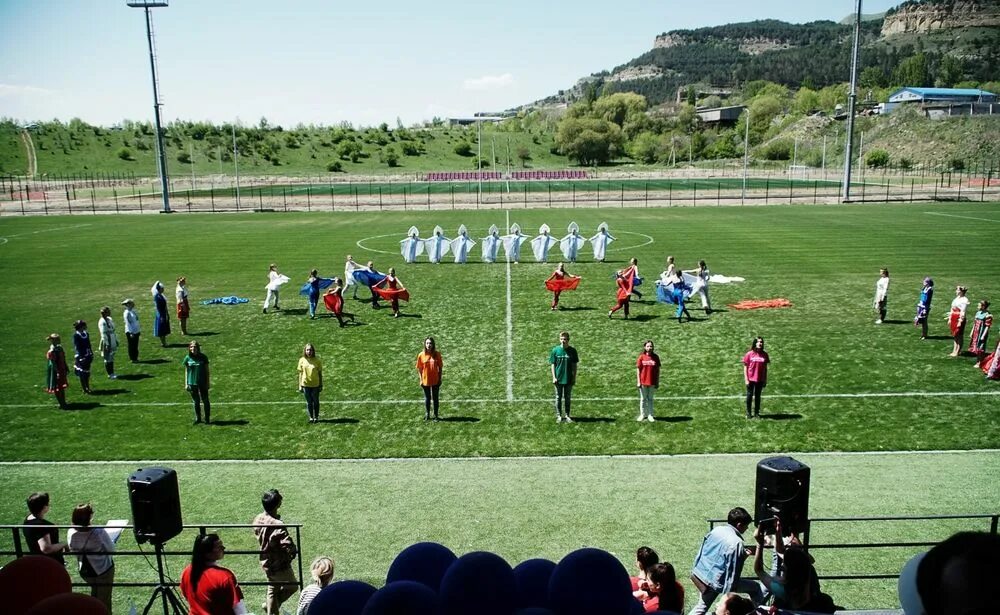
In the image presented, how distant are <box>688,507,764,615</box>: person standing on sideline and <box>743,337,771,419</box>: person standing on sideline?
721 centimetres

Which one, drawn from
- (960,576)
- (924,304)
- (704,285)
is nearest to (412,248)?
(704,285)

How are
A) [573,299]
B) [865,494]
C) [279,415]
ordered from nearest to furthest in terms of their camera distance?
[865,494]
[279,415]
[573,299]

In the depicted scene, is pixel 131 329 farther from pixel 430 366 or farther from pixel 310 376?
pixel 430 366

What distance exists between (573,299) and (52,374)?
15492 millimetres

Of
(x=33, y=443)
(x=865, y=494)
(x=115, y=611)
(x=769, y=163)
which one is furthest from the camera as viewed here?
(x=769, y=163)

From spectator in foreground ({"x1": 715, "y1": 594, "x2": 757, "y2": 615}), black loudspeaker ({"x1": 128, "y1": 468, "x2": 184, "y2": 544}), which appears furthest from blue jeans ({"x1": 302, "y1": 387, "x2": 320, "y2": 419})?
spectator in foreground ({"x1": 715, "y1": 594, "x2": 757, "y2": 615})

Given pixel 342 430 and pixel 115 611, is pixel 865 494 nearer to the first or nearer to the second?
pixel 342 430

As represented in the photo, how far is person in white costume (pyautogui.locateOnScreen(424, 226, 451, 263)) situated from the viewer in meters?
32.9

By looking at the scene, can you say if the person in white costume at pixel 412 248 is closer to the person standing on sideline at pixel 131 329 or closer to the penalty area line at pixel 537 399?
the person standing on sideline at pixel 131 329

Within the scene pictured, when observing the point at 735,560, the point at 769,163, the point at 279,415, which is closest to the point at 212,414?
the point at 279,415

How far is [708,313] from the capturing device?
22531 millimetres

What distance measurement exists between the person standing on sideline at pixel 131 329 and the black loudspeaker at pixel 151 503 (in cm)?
1278

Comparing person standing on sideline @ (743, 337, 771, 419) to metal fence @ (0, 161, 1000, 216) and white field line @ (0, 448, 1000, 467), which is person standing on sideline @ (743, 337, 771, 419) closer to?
white field line @ (0, 448, 1000, 467)

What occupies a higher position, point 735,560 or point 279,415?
point 735,560
